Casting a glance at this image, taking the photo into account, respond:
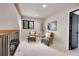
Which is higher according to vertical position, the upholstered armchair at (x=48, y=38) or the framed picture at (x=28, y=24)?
the framed picture at (x=28, y=24)

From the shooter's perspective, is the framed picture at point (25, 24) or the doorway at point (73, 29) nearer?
the framed picture at point (25, 24)

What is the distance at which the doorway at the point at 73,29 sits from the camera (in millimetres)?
3663

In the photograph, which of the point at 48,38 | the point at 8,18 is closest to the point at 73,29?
the point at 48,38

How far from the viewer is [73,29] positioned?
3.82m

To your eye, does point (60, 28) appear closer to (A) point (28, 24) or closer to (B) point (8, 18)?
(A) point (28, 24)

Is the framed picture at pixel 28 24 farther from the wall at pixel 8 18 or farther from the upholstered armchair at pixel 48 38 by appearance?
the wall at pixel 8 18

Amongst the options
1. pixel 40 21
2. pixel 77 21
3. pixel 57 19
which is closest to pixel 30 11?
pixel 40 21

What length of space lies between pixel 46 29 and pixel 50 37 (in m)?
0.26

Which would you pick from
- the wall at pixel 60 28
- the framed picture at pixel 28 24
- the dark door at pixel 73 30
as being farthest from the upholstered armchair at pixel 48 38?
the dark door at pixel 73 30

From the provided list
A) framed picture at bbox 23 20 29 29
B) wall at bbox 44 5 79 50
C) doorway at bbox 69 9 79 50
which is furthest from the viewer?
doorway at bbox 69 9 79 50

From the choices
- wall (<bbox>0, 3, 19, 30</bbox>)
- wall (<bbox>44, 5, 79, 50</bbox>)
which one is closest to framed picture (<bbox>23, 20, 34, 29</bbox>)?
wall (<bbox>44, 5, 79, 50</bbox>)

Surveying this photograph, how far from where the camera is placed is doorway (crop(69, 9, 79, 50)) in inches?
144

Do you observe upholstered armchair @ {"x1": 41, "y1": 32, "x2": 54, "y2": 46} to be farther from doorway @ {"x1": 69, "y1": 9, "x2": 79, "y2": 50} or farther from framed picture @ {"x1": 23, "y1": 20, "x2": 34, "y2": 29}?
doorway @ {"x1": 69, "y1": 9, "x2": 79, "y2": 50}

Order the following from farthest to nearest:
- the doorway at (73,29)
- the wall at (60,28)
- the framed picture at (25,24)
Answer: the doorway at (73,29) → the wall at (60,28) → the framed picture at (25,24)
